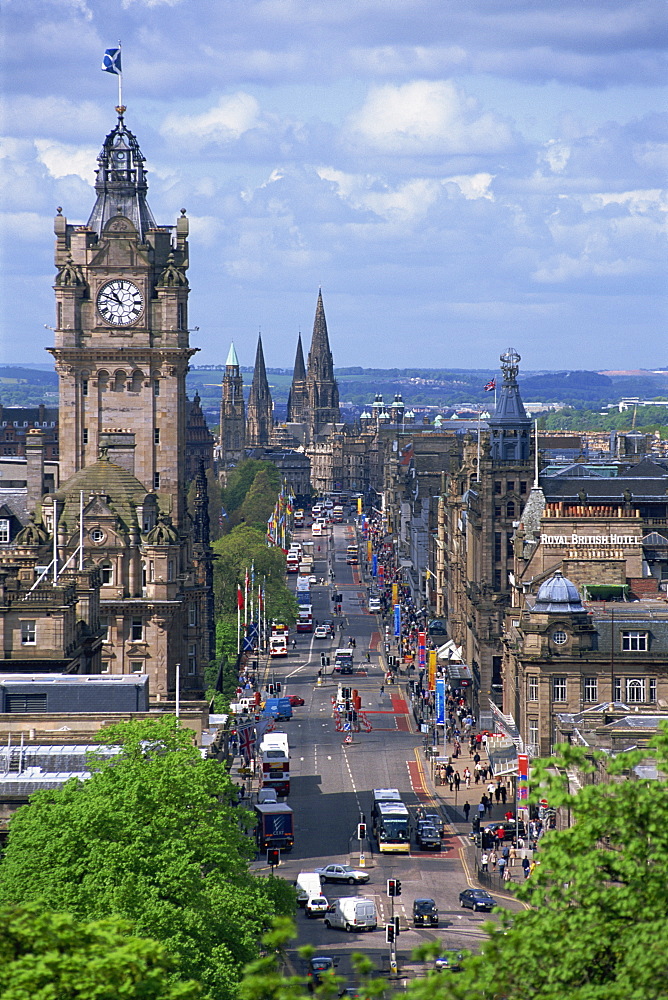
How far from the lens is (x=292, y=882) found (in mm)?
100750

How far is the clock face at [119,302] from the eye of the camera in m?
136

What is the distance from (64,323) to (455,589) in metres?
70.6

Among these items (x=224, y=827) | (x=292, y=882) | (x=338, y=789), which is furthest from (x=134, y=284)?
(x=224, y=827)

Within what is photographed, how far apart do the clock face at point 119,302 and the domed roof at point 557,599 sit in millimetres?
33585

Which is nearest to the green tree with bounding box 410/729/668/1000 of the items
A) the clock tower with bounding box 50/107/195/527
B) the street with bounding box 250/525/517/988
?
the street with bounding box 250/525/517/988

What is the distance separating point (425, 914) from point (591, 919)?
5144 centimetres

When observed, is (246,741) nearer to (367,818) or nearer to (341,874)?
(367,818)

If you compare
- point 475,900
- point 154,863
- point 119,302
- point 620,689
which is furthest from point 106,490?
point 154,863

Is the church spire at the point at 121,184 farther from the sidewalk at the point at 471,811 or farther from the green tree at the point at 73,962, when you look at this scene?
the green tree at the point at 73,962

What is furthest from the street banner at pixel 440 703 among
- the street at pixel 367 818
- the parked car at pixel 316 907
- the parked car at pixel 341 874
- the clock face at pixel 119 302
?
the parked car at pixel 316 907

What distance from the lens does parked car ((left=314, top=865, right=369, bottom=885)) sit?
10250cm

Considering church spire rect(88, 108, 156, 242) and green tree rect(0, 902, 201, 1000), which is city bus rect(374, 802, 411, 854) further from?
green tree rect(0, 902, 201, 1000)

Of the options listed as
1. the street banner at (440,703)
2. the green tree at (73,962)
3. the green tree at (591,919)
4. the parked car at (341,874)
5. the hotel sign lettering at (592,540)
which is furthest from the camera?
the street banner at (440,703)

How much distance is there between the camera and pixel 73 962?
40500 mm
